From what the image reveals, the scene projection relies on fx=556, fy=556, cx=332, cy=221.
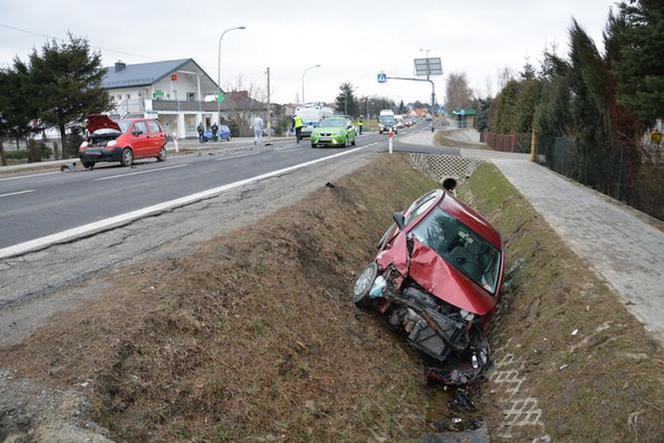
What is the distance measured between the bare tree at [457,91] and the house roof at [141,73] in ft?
225

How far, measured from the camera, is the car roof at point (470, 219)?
7.93 m

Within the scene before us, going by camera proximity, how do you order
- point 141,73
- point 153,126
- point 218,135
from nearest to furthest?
point 153,126 → point 218,135 → point 141,73

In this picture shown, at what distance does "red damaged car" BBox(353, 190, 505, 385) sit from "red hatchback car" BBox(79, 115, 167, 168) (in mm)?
15525

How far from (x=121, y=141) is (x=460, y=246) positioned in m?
16.6

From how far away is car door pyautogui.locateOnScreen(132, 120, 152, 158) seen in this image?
2145 cm

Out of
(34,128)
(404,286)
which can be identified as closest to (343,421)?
(404,286)

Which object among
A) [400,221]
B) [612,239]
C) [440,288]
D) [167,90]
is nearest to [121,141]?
[400,221]

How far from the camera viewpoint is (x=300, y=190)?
13.0m

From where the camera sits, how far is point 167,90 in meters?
63.6

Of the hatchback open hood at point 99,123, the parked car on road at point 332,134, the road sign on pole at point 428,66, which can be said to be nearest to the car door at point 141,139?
the hatchback open hood at point 99,123

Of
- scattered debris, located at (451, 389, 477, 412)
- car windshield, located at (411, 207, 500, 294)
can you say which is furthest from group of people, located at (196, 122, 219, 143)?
scattered debris, located at (451, 389, 477, 412)

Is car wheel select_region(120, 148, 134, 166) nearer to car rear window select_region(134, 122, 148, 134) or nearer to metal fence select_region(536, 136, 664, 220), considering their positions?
car rear window select_region(134, 122, 148, 134)

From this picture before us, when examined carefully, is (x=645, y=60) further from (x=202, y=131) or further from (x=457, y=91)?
(x=457, y=91)

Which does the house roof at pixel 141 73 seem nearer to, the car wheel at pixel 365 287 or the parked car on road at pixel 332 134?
the parked car on road at pixel 332 134
